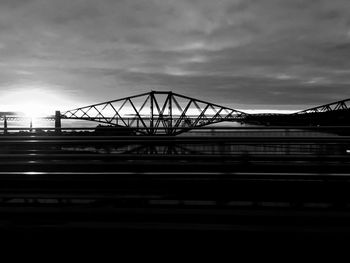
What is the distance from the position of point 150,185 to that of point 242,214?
2135mm

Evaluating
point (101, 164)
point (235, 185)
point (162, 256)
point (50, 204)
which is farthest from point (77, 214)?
point (101, 164)

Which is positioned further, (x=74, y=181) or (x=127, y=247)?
(x=74, y=181)

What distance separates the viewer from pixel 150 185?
7.01m

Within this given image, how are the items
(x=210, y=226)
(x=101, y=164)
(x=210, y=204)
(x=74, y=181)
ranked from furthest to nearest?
(x=101, y=164) → (x=74, y=181) → (x=210, y=204) → (x=210, y=226)

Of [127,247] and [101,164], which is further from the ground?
[101,164]

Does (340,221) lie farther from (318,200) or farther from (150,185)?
(150,185)

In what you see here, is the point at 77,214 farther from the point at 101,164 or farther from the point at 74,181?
the point at 101,164

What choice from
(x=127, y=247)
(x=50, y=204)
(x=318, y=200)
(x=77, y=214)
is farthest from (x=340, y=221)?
(x=50, y=204)

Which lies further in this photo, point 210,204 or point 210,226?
point 210,204

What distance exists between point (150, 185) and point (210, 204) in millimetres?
1372

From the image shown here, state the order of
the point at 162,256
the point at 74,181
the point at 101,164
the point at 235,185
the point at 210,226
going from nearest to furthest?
the point at 162,256, the point at 210,226, the point at 235,185, the point at 74,181, the point at 101,164

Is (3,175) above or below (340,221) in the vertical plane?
above

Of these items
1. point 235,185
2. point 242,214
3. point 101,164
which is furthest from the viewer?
point 101,164

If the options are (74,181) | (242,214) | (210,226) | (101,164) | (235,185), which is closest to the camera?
(210,226)
